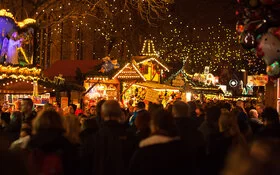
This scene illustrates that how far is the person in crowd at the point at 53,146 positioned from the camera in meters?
5.48

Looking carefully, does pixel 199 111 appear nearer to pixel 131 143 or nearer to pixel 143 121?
pixel 143 121

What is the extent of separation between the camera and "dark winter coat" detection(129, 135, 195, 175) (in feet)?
18.3

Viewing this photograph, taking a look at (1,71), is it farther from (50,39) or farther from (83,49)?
(83,49)

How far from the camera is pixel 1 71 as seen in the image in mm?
20641

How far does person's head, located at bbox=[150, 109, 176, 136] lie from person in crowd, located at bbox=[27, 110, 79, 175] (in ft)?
3.16

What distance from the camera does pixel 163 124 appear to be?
5.86 meters

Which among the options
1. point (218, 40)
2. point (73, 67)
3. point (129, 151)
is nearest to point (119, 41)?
point (218, 40)

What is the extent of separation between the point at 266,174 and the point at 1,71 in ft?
62.4

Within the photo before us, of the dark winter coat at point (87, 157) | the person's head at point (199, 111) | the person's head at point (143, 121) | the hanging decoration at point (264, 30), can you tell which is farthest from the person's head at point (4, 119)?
the hanging decoration at point (264, 30)

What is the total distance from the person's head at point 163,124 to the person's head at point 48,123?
104 centimetres

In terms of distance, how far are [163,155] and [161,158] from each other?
0.04m

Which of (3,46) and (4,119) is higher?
(3,46)

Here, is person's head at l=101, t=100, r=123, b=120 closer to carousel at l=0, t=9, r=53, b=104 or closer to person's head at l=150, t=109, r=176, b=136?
person's head at l=150, t=109, r=176, b=136

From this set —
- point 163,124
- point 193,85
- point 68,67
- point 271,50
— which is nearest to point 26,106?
point 163,124
